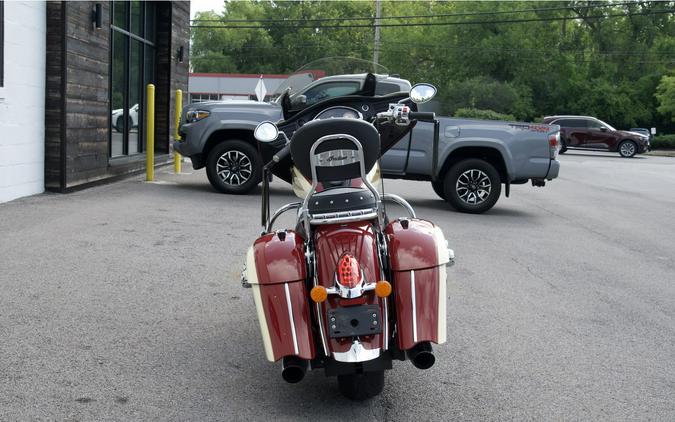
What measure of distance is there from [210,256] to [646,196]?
475 inches

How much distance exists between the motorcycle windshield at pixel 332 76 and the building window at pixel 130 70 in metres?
8.10

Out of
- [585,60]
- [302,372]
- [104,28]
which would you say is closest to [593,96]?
[585,60]

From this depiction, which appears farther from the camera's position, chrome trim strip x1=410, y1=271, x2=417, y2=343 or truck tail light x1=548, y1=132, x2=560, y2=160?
truck tail light x1=548, y1=132, x2=560, y2=160

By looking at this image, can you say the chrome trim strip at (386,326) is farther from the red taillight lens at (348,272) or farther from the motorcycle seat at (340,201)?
the motorcycle seat at (340,201)

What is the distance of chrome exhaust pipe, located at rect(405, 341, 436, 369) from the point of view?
153 inches

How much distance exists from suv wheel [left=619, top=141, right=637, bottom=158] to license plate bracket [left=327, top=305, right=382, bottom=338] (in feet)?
116

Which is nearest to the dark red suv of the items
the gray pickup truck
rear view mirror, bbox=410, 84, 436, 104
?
the gray pickup truck

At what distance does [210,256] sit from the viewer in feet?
26.1

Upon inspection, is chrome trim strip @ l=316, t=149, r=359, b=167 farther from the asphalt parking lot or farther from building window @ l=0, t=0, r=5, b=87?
building window @ l=0, t=0, r=5, b=87

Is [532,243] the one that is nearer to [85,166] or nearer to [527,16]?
[85,166]

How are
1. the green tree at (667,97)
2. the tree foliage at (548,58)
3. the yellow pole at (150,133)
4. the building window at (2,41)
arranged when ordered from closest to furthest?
the building window at (2,41)
the yellow pole at (150,133)
the green tree at (667,97)
the tree foliage at (548,58)

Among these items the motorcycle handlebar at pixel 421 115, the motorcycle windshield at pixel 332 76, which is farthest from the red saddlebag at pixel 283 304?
the motorcycle windshield at pixel 332 76

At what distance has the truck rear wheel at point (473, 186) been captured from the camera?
12539mm

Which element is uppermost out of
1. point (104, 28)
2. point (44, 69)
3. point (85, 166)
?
point (104, 28)
